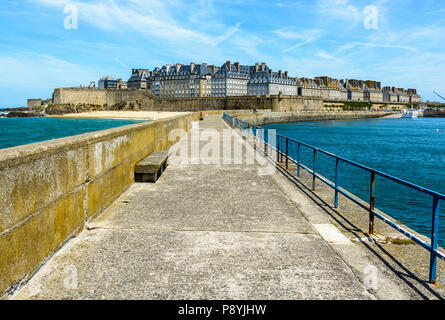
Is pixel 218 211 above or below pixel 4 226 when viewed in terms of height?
below

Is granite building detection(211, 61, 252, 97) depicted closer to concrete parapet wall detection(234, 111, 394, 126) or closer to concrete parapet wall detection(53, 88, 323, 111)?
concrete parapet wall detection(53, 88, 323, 111)

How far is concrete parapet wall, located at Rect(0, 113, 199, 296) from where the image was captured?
9.52ft

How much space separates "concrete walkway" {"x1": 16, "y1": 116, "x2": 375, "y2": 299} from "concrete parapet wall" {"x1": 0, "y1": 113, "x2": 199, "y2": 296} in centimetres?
18

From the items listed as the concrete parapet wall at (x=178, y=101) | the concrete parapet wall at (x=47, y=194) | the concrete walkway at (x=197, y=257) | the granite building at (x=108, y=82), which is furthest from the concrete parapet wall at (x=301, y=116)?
the granite building at (x=108, y=82)

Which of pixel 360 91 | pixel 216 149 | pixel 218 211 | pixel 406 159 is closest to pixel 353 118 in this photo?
pixel 360 91

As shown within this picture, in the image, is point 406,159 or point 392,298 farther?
point 406,159

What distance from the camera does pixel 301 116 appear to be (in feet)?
288

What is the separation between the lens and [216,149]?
12727 mm

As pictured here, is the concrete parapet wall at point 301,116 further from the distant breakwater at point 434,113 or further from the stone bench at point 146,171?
the stone bench at point 146,171

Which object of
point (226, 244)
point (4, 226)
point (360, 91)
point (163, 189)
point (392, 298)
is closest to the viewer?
point (4, 226)

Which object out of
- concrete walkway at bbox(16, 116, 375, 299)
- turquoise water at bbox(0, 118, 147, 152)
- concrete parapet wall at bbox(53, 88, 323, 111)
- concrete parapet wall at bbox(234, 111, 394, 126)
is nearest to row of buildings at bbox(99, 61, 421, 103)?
concrete parapet wall at bbox(234, 111, 394, 126)

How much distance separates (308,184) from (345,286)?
4.67 m

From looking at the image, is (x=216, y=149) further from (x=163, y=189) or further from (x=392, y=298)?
(x=392, y=298)

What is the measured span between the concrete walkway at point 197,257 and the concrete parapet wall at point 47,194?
0.18m
